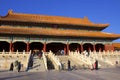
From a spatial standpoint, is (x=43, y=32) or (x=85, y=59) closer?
(x=85, y=59)

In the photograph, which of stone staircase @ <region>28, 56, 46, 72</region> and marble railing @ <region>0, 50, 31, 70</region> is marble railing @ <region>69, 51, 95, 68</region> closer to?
stone staircase @ <region>28, 56, 46, 72</region>

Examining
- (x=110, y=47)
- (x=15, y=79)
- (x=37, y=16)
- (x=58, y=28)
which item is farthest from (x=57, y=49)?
(x=15, y=79)

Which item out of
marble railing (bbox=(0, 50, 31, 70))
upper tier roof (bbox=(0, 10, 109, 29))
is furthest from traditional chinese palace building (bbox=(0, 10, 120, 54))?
marble railing (bbox=(0, 50, 31, 70))

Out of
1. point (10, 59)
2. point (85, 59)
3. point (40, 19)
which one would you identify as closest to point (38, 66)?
point (10, 59)

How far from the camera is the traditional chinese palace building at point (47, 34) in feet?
97.7

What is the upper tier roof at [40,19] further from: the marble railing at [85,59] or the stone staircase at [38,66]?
the stone staircase at [38,66]

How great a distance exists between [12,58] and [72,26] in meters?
16.4

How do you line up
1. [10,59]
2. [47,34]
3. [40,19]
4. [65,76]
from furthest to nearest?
[40,19], [47,34], [10,59], [65,76]

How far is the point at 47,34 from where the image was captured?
3023 centimetres

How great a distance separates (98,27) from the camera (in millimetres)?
36594

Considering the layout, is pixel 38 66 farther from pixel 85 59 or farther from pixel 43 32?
pixel 43 32

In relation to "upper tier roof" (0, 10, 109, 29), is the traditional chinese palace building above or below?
below


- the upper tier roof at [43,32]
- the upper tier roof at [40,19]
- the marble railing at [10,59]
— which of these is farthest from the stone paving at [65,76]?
the upper tier roof at [40,19]

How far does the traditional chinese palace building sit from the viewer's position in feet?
97.7
